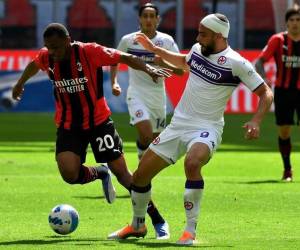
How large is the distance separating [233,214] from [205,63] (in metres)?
2.62

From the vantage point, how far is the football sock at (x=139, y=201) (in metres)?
11.0

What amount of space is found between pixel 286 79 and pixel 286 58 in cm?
30

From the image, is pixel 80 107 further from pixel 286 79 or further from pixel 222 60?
pixel 286 79

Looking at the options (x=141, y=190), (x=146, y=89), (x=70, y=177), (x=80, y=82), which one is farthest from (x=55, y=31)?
(x=146, y=89)

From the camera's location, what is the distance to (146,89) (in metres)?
16.0

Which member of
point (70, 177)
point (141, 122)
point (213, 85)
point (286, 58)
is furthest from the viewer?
point (286, 58)

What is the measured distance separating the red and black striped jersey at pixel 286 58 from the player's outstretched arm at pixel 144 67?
5983 millimetres

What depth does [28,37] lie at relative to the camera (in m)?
39.6

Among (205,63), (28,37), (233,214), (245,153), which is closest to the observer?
(205,63)

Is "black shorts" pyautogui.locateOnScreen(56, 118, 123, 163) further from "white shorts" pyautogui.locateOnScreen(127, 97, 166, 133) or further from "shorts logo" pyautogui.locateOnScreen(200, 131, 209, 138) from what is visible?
"white shorts" pyautogui.locateOnScreen(127, 97, 166, 133)

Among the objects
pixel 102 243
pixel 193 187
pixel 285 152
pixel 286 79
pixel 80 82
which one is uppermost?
pixel 80 82

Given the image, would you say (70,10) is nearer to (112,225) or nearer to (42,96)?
(42,96)

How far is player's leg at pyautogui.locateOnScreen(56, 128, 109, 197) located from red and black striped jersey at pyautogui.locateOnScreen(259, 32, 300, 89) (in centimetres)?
587

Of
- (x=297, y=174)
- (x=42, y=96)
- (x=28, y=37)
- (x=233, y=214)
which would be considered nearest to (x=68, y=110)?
(x=233, y=214)
